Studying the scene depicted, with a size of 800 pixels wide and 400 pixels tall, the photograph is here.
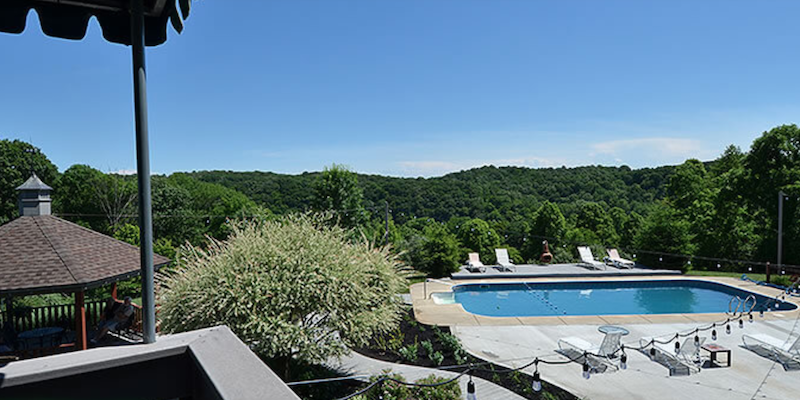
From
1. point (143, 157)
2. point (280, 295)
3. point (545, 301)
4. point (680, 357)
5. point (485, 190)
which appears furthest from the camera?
point (485, 190)

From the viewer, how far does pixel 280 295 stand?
22.6ft

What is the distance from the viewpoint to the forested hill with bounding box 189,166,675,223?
3941cm

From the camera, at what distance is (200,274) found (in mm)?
7070

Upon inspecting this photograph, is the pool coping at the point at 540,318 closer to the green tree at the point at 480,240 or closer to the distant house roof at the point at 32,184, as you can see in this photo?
the green tree at the point at 480,240

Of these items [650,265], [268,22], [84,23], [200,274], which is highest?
[268,22]

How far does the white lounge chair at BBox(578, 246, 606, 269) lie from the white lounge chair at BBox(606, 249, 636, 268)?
1.98ft

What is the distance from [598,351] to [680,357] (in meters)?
1.61

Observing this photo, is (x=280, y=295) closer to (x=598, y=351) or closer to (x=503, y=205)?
(x=598, y=351)

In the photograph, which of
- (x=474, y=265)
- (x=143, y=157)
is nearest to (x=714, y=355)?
(x=143, y=157)

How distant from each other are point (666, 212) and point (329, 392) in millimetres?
20188

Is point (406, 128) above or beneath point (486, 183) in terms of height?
above

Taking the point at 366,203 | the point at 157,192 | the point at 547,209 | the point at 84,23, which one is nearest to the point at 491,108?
the point at 547,209

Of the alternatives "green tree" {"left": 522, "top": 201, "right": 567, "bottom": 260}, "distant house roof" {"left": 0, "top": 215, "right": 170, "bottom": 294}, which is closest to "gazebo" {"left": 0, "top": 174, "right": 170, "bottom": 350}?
"distant house roof" {"left": 0, "top": 215, "right": 170, "bottom": 294}

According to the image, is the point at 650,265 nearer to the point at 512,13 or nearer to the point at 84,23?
the point at 512,13
